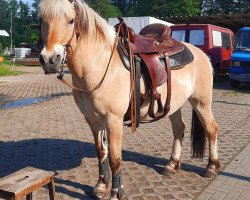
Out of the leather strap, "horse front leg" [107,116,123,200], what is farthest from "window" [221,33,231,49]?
"horse front leg" [107,116,123,200]

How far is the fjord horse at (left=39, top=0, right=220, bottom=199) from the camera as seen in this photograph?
2.79m

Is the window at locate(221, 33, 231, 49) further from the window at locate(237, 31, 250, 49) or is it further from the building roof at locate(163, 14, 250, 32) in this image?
the building roof at locate(163, 14, 250, 32)

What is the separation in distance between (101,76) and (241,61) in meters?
11.6

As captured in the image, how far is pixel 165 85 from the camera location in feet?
12.9

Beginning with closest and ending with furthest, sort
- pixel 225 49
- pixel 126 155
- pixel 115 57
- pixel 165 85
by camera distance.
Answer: pixel 115 57 < pixel 165 85 < pixel 126 155 < pixel 225 49

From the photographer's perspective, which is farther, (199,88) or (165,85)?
→ (199,88)

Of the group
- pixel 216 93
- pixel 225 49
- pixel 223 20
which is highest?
pixel 223 20

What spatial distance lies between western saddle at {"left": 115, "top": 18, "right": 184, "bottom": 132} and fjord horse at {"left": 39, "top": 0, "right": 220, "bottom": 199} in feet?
0.30

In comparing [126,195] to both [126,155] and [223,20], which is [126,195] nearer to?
[126,155]

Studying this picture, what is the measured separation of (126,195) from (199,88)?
1710 mm

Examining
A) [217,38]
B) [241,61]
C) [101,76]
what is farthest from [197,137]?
[217,38]

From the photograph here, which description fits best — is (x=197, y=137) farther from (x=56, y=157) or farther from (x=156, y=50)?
(x=56, y=157)

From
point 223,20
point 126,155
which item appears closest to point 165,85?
point 126,155

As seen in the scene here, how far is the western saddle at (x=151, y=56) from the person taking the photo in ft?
11.6
